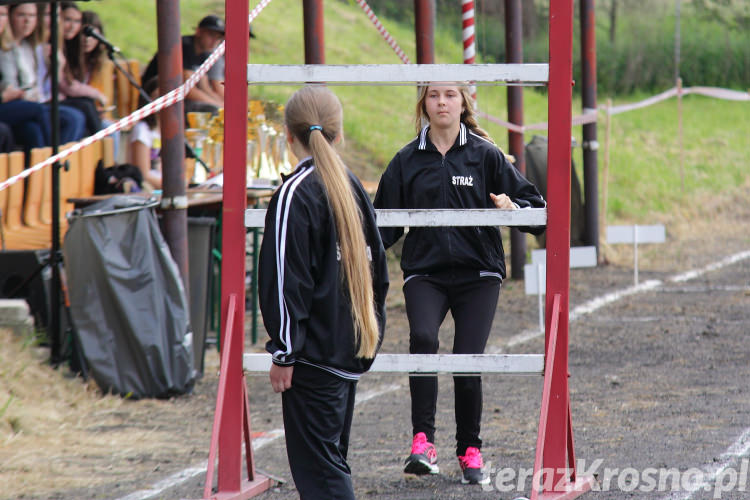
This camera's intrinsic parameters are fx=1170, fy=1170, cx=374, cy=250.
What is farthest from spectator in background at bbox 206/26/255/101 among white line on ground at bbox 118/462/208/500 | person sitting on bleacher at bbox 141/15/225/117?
white line on ground at bbox 118/462/208/500

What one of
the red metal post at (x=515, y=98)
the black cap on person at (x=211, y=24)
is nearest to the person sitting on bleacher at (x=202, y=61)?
the black cap on person at (x=211, y=24)

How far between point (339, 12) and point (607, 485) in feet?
73.3

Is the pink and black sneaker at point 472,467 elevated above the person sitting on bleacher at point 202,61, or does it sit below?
below

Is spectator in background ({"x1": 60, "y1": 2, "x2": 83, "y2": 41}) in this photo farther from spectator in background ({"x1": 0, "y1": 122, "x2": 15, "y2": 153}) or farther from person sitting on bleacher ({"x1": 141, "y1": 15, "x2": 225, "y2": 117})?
spectator in background ({"x1": 0, "y1": 122, "x2": 15, "y2": 153})


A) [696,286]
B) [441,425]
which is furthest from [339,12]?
[441,425]

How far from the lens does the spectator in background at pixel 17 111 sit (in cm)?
944

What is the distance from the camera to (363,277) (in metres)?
3.89

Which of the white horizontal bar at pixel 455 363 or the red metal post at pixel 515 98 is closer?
the white horizontal bar at pixel 455 363

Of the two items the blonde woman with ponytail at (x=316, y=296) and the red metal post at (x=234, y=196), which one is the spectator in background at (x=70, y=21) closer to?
the red metal post at (x=234, y=196)

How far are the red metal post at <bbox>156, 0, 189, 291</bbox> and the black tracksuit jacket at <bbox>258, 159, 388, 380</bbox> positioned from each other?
3773mm

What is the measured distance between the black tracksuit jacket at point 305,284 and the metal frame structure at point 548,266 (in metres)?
0.80

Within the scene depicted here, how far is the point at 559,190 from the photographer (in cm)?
470

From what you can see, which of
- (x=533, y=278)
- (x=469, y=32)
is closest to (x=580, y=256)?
(x=533, y=278)

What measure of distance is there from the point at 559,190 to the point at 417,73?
74cm
